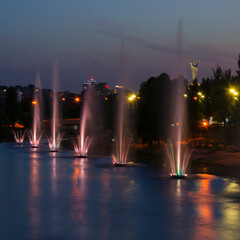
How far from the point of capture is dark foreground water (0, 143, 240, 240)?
1600 cm

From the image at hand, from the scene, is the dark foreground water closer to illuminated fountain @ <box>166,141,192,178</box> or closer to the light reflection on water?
the light reflection on water

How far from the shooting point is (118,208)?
20.6 metres

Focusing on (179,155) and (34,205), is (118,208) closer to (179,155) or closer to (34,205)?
(34,205)

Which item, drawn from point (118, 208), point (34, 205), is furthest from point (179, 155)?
point (34, 205)

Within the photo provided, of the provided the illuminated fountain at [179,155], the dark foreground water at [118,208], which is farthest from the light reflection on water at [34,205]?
the illuminated fountain at [179,155]

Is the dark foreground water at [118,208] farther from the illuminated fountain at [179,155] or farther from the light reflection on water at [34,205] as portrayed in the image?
the illuminated fountain at [179,155]

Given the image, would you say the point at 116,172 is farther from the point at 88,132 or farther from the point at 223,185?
the point at 88,132

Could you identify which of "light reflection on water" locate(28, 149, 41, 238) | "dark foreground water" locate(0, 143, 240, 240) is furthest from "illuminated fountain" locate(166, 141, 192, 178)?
"light reflection on water" locate(28, 149, 41, 238)

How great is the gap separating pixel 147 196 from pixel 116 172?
13.1 m

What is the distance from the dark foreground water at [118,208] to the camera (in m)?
16.0

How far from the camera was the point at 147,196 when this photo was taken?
24062 millimetres

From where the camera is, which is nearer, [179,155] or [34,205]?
[34,205]

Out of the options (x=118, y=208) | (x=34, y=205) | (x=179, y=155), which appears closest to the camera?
(x=118, y=208)

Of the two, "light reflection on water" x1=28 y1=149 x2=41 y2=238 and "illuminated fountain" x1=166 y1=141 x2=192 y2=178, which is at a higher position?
"illuminated fountain" x1=166 y1=141 x2=192 y2=178
